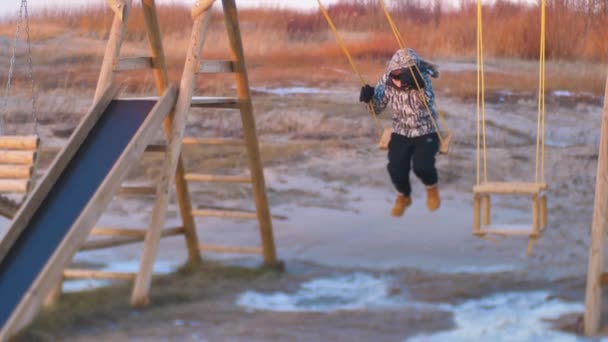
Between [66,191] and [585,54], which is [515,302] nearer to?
[66,191]

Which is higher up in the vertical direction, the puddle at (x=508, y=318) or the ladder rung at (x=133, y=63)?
the ladder rung at (x=133, y=63)

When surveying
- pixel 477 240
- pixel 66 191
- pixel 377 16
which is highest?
pixel 377 16

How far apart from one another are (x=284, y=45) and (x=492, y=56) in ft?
11.1

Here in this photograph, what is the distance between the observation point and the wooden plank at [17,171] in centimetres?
704

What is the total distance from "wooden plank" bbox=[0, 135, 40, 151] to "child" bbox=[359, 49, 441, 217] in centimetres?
232

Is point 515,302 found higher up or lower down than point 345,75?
lower down

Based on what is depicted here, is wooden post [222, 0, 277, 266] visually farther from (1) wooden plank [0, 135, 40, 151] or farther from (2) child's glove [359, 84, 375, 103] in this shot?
(1) wooden plank [0, 135, 40, 151]

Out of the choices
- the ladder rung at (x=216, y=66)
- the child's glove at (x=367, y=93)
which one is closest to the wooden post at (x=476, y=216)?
A: the child's glove at (x=367, y=93)

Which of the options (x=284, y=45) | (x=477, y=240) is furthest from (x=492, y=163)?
(x=284, y=45)

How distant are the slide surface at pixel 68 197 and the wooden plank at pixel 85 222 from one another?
16 cm

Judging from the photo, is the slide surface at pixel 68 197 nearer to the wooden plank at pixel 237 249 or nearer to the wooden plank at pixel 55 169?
the wooden plank at pixel 55 169

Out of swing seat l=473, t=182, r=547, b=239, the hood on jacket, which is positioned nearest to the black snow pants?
the hood on jacket

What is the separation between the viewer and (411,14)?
54.1ft

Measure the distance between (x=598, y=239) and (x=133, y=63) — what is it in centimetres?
332
